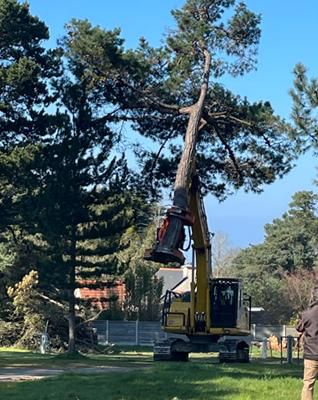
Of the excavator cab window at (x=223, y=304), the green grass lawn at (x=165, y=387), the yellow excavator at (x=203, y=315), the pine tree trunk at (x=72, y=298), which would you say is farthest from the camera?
the pine tree trunk at (x=72, y=298)

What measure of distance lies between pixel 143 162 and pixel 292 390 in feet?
74.3

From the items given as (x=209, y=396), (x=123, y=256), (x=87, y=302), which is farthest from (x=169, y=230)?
(x=123, y=256)

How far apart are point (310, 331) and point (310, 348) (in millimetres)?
253

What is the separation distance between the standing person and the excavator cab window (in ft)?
52.1

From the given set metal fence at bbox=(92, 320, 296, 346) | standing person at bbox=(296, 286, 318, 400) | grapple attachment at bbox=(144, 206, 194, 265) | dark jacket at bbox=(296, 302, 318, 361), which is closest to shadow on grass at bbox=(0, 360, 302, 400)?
standing person at bbox=(296, 286, 318, 400)

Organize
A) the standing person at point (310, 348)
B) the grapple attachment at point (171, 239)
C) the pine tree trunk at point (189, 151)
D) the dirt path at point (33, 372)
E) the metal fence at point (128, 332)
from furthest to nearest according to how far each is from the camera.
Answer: the metal fence at point (128, 332)
the pine tree trunk at point (189, 151)
the grapple attachment at point (171, 239)
the dirt path at point (33, 372)
the standing person at point (310, 348)

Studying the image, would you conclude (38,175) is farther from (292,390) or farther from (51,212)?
(292,390)

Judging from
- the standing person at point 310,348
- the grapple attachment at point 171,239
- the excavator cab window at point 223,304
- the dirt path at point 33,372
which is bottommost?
the dirt path at point 33,372

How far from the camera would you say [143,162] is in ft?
122

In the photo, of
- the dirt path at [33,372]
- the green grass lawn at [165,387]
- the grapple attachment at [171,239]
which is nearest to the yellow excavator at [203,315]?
the grapple attachment at [171,239]

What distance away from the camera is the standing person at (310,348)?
42.1 ft

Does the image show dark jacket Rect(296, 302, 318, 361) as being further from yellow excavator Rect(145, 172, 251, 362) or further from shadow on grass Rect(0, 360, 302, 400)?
yellow excavator Rect(145, 172, 251, 362)

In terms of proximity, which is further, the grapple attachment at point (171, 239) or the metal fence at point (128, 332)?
the metal fence at point (128, 332)

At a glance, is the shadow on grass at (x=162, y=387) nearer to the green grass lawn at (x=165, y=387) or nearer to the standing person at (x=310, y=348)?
the green grass lawn at (x=165, y=387)
